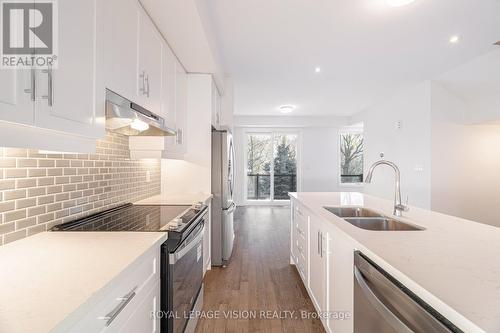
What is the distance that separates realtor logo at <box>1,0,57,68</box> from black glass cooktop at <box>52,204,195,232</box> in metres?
0.86

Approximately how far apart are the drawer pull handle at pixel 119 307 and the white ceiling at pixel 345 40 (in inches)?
92.1

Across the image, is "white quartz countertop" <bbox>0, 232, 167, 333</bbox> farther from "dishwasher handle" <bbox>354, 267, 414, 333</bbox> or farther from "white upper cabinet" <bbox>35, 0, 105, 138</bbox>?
"dishwasher handle" <bbox>354, 267, 414, 333</bbox>

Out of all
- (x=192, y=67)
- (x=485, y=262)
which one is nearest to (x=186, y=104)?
(x=192, y=67)

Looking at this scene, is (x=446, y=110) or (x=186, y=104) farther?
(x=446, y=110)

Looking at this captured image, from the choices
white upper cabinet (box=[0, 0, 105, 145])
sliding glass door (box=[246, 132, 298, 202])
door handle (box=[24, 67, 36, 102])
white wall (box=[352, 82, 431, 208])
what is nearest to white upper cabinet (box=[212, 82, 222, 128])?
white upper cabinet (box=[0, 0, 105, 145])

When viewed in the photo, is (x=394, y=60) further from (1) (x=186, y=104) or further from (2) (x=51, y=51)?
(2) (x=51, y=51)

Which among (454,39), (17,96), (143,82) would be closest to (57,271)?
(17,96)

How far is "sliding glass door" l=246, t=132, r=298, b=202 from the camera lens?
26.0 ft

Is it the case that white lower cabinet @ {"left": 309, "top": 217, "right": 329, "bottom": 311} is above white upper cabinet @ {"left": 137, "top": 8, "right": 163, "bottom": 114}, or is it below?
below

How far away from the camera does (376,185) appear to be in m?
5.97

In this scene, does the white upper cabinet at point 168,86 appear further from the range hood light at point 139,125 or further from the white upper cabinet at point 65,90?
the white upper cabinet at point 65,90

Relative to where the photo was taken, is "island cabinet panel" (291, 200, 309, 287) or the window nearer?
"island cabinet panel" (291, 200, 309, 287)

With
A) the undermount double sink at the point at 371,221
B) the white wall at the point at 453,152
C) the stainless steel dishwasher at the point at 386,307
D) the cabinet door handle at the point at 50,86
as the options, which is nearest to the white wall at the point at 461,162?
the white wall at the point at 453,152

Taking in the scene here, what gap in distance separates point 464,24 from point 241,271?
3.59m
